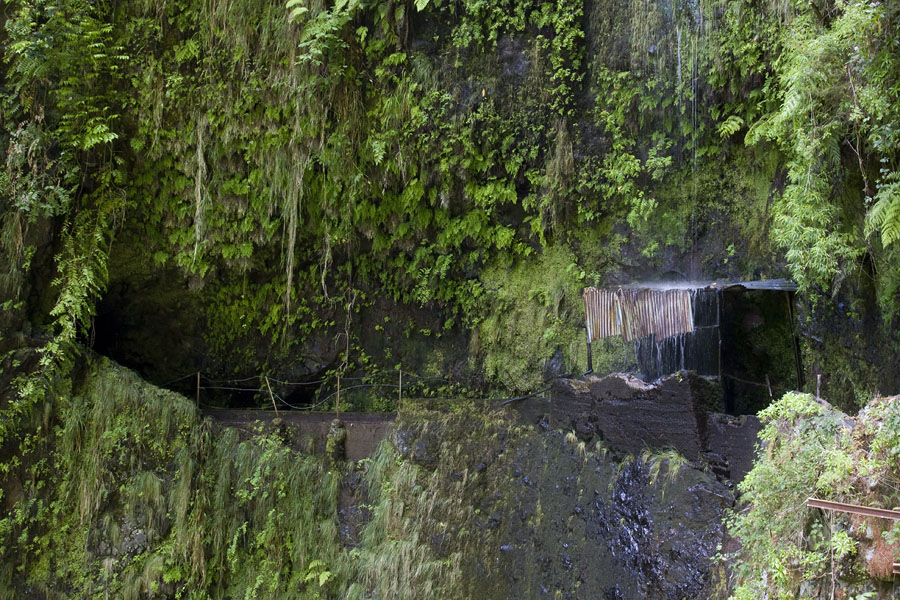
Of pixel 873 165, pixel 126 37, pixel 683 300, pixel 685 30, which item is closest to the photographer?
pixel 873 165

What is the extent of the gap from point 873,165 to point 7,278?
28.2 feet

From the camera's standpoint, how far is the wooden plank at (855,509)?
3.56m

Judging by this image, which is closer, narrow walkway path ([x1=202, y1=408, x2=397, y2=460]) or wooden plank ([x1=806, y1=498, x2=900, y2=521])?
wooden plank ([x1=806, y1=498, x2=900, y2=521])

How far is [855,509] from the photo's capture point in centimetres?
371

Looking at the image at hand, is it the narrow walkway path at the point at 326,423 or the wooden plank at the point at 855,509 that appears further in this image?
the narrow walkway path at the point at 326,423

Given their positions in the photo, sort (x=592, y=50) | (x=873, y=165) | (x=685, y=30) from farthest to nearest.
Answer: (x=592, y=50)
(x=685, y=30)
(x=873, y=165)

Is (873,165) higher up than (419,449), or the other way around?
(873,165)

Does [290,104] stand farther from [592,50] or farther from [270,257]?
[592,50]

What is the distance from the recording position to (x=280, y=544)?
7.55m

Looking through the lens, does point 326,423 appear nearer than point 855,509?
No

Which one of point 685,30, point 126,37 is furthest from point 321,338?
point 685,30

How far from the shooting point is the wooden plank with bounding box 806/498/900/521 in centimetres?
356

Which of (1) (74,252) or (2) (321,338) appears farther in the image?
(2) (321,338)

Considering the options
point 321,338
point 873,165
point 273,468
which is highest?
point 873,165
